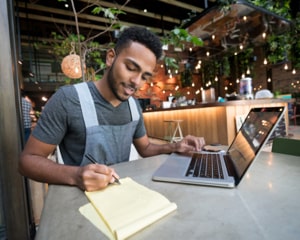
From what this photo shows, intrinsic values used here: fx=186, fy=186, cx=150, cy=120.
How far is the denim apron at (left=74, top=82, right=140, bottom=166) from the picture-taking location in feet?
3.53

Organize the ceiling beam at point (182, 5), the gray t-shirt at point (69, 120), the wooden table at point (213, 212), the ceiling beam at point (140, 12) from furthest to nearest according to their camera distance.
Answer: the ceiling beam at point (182, 5) → the ceiling beam at point (140, 12) → the gray t-shirt at point (69, 120) → the wooden table at point (213, 212)

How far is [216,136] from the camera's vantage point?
3928mm

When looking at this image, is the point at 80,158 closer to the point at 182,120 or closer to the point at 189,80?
the point at 182,120

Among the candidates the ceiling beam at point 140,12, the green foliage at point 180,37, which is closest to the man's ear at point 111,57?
the green foliage at point 180,37

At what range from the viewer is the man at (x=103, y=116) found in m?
1.00

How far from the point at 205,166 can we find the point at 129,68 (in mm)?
718

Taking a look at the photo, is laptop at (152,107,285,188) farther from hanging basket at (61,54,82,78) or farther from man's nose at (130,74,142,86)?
hanging basket at (61,54,82,78)

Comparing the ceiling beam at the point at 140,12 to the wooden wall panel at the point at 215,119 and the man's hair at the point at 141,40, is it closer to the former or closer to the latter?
the wooden wall panel at the point at 215,119

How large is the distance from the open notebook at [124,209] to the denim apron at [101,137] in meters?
0.43

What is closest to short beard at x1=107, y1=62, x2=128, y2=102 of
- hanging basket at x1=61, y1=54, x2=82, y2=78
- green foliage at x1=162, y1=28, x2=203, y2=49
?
hanging basket at x1=61, y1=54, x2=82, y2=78

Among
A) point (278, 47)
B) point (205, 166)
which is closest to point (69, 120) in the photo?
point (205, 166)

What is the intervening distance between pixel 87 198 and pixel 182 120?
185 inches

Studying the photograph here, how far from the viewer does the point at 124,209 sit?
1.78 feet

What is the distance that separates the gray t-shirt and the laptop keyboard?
0.55m
